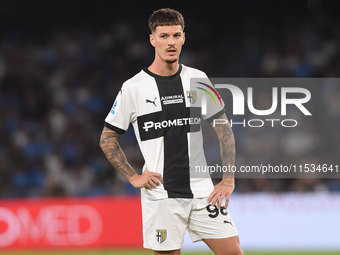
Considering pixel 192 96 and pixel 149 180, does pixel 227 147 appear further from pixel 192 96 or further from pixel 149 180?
pixel 149 180

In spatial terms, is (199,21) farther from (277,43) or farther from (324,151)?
(324,151)

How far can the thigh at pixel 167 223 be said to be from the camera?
2949 millimetres

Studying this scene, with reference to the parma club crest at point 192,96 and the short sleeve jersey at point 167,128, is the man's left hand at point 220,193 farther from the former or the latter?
the parma club crest at point 192,96

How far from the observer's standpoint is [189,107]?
119 inches

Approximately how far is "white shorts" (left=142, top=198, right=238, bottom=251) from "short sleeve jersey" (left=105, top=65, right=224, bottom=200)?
0.18 feet

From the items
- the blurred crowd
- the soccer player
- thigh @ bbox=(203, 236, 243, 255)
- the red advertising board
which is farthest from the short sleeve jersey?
the blurred crowd

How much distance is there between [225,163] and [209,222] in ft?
1.35

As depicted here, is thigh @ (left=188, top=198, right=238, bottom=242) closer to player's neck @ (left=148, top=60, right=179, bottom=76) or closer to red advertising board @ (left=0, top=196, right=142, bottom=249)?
player's neck @ (left=148, top=60, right=179, bottom=76)

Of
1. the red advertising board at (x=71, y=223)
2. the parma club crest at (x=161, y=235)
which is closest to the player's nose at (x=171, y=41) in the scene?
the parma club crest at (x=161, y=235)

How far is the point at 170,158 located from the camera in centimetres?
299

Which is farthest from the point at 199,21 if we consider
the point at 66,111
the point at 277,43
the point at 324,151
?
the point at 324,151

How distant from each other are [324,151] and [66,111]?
4.48m

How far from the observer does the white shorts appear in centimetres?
295

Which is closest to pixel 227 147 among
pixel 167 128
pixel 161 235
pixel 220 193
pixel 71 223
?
pixel 220 193
